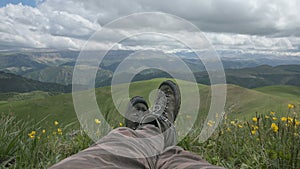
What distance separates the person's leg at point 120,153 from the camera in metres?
1.27

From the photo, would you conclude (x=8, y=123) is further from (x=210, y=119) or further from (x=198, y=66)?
(x=210, y=119)

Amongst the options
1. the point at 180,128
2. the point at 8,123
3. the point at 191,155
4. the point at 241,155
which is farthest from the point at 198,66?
the point at 8,123

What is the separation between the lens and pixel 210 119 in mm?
3471

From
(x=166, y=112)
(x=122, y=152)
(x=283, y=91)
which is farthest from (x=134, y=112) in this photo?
(x=283, y=91)

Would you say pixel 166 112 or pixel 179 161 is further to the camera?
pixel 166 112

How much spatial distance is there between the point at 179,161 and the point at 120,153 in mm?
344

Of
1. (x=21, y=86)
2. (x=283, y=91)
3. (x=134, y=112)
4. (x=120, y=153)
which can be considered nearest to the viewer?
(x=120, y=153)

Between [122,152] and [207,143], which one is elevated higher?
[122,152]

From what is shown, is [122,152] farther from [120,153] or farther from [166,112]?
[166,112]

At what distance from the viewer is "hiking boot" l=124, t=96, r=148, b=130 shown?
3.16 m

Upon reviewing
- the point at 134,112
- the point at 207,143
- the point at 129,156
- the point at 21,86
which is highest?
the point at 129,156

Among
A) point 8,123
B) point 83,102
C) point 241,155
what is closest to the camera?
point 83,102

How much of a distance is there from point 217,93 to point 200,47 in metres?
0.52

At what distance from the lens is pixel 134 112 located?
11.5 ft
